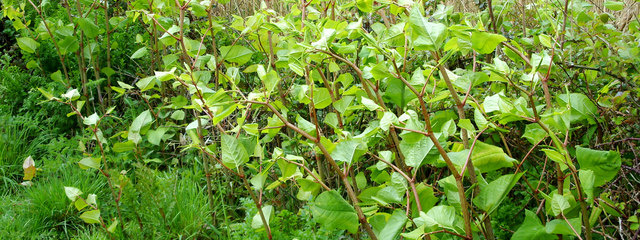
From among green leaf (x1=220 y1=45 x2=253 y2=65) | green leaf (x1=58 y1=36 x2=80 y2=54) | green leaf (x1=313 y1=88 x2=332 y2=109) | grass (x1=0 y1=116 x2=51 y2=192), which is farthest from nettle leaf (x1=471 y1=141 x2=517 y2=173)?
grass (x1=0 y1=116 x2=51 y2=192)

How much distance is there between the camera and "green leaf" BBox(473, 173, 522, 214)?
1193 millimetres

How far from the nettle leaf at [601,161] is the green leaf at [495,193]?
15 cm

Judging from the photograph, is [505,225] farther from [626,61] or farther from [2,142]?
[2,142]

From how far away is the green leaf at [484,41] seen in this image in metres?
1.07

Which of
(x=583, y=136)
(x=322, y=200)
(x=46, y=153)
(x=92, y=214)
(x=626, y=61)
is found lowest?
(x=46, y=153)

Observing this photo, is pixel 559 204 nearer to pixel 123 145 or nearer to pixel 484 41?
pixel 484 41

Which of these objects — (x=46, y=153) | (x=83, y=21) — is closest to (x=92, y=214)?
(x=83, y=21)

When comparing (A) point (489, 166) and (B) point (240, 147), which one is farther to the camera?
(B) point (240, 147)

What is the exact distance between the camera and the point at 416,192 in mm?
1261

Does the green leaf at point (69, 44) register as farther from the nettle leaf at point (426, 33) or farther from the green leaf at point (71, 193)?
the nettle leaf at point (426, 33)

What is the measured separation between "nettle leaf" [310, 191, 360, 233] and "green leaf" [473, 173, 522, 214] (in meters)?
0.29

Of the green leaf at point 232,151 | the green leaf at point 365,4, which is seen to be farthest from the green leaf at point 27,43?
the green leaf at point 365,4

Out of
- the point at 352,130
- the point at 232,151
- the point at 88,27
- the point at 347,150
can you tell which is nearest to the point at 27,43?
the point at 88,27

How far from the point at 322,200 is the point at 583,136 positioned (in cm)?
113
